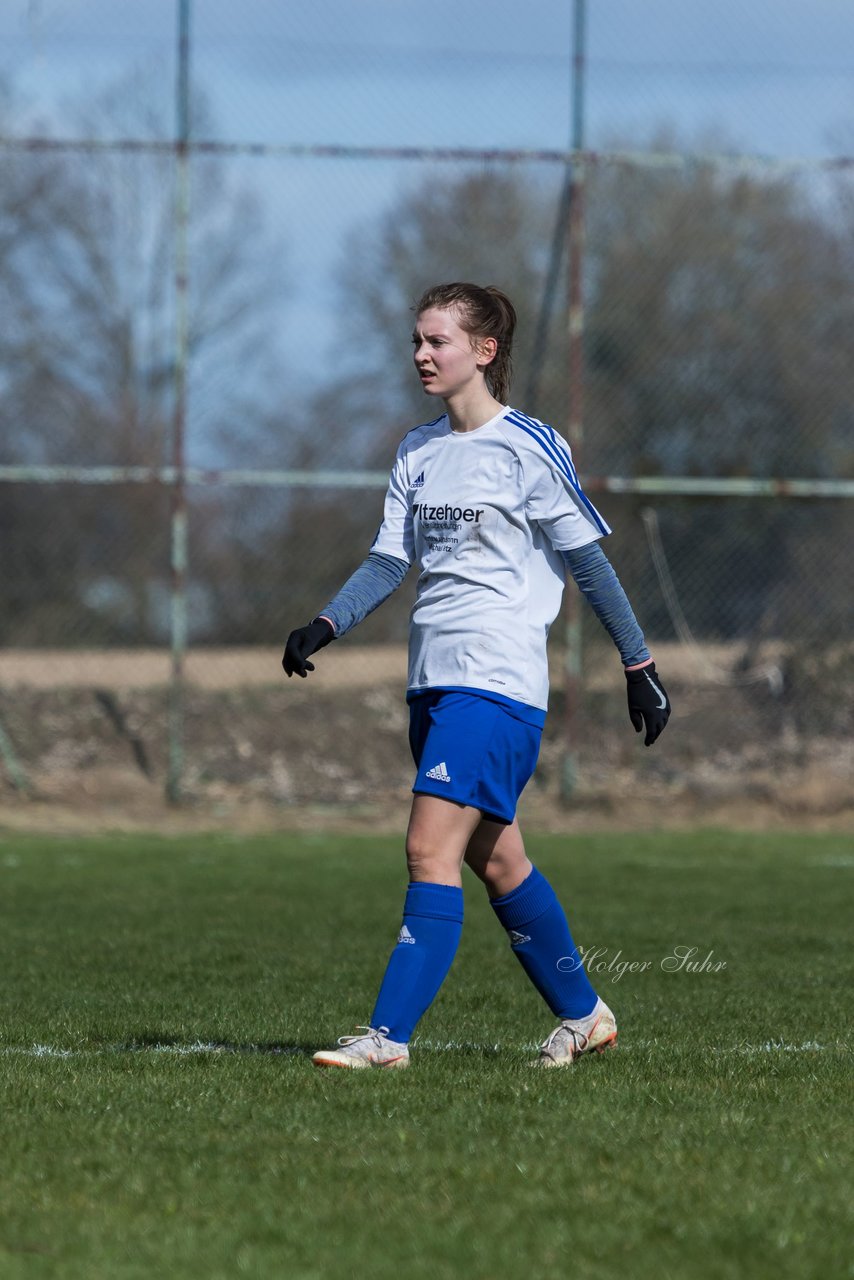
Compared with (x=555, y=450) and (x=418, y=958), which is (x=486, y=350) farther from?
(x=418, y=958)

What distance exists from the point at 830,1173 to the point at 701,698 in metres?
10.9

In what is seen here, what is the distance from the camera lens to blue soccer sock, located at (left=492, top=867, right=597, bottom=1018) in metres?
4.61

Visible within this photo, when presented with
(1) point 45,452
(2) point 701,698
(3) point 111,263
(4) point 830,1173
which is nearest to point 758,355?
(2) point 701,698

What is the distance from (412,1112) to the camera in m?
3.80

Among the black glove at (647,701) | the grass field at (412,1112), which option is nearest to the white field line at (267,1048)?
the grass field at (412,1112)

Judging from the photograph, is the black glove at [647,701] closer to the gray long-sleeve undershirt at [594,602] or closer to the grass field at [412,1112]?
the gray long-sleeve undershirt at [594,602]

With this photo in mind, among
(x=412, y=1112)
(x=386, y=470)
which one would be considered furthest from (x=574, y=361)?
(x=412, y=1112)

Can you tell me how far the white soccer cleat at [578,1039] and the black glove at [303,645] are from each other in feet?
3.71

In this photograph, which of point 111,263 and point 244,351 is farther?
point 111,263

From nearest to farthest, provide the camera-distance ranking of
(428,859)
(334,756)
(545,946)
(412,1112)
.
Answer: (412,1112)
(428,859)
(545,946)
(334,756)

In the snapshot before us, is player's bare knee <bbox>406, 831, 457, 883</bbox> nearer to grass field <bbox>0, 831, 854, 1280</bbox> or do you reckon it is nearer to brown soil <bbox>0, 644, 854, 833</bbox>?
grass field <bbox>0, 831, 854, 1280</bbox>

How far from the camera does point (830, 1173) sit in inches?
131

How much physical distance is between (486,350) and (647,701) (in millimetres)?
997

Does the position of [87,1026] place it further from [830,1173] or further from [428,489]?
[830,1173]
